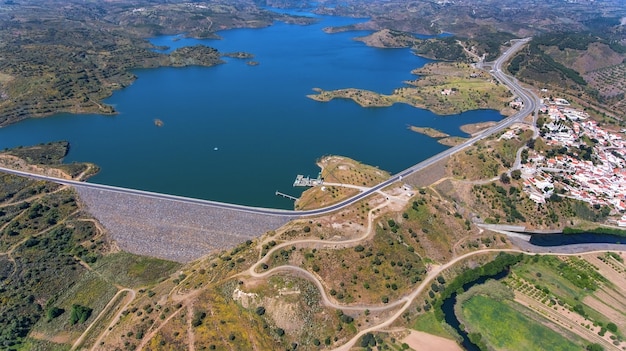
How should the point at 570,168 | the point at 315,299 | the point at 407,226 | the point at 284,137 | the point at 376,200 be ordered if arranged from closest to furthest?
the point at 315,299, the point at 407,226, the point at 376,200, the point at 570,168, the point at 284,137

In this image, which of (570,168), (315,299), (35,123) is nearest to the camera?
(315,299)

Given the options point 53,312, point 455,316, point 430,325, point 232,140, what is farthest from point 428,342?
point 232,140

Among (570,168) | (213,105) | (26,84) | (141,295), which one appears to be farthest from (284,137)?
(26,84)

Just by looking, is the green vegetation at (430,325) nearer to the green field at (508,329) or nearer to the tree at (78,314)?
the green field at (508,329)

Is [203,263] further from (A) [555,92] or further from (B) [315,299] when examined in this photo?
(A) [555,92]

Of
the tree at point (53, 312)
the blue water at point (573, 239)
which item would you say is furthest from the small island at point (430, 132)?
the tree at point (53, 312)

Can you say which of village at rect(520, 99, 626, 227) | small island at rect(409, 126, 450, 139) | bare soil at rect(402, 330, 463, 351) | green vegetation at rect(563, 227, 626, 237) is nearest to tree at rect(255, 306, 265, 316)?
bare soil at rect(402, 330, 463, 351)
